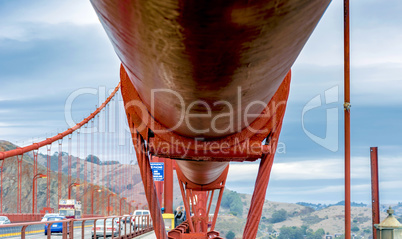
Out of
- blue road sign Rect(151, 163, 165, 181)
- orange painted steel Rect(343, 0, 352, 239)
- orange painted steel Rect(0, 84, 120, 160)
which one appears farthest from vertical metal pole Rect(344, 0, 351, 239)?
blue road sign Rect(151, 163, 165, 181)

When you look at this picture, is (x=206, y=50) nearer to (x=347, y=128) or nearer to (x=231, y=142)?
(x=231, y=142)

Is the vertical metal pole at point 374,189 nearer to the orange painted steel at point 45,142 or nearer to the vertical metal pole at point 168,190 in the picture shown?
the orange painted steel at point 45,142

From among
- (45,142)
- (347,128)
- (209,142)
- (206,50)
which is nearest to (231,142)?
(209,142)

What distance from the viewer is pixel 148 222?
78.9 ft

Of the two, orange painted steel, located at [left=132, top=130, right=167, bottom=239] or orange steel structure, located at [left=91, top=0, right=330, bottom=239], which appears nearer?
orange steel structure, located at [left=91, top=0, right=330, bottom=239]

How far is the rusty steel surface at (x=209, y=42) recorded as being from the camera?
4.19ft

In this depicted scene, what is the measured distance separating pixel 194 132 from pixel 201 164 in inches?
89.9

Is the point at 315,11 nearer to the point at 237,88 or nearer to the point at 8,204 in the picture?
the point at 237,88

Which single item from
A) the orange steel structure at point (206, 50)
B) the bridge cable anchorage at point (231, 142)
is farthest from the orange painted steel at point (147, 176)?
the orange steel structure at point (206, 50)

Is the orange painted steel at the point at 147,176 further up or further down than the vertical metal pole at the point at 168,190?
further up

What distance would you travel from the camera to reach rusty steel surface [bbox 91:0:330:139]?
4.19ft

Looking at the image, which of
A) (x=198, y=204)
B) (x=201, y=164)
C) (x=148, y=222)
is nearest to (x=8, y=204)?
(x=148, y=222)

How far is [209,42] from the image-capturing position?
4.70 ft

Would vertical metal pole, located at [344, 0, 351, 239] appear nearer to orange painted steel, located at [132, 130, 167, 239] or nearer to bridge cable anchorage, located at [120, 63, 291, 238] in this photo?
bridge cable anchorage, located at [120, 63, 291, 238]
